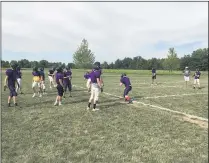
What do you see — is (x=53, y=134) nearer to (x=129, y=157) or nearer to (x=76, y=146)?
(x=76, y=146)

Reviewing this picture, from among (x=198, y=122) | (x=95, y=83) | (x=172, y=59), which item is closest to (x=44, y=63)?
(x=172, y=59)

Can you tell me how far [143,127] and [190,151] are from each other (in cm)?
245

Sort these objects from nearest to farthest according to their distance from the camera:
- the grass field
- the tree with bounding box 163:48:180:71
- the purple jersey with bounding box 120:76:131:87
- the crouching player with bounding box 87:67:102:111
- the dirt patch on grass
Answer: the grass field
the dirt patch on grass
the crouching player with bounding box 87:67:102:111
the purple jersey with bounding box 120:76:131:87
the tree with bounding box 163:48:180:71

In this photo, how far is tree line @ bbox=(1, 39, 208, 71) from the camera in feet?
237

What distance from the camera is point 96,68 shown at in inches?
464

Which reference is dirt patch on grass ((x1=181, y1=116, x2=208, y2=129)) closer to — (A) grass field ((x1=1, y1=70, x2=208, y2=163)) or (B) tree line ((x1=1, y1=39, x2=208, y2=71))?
(A) grass field ((x1=1, y1=70, x2=208, y2=163))

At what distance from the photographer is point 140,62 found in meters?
135

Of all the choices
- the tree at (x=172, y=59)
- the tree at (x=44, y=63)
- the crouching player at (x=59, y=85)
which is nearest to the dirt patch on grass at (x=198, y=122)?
the crouching player at (x=59, y=85)

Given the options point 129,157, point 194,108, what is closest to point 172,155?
point 129,157

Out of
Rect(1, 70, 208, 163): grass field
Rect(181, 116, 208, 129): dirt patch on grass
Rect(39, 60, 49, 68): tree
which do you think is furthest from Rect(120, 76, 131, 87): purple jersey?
Rect(39, 60, 49, 68): tree

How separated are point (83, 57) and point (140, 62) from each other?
63.8 m

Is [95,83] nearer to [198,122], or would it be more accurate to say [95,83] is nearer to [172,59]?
[198,122]

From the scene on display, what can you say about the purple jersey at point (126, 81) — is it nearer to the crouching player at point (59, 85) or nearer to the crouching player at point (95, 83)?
the crouching player at point (95, 83)

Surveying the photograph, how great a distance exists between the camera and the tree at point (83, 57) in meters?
77.4
